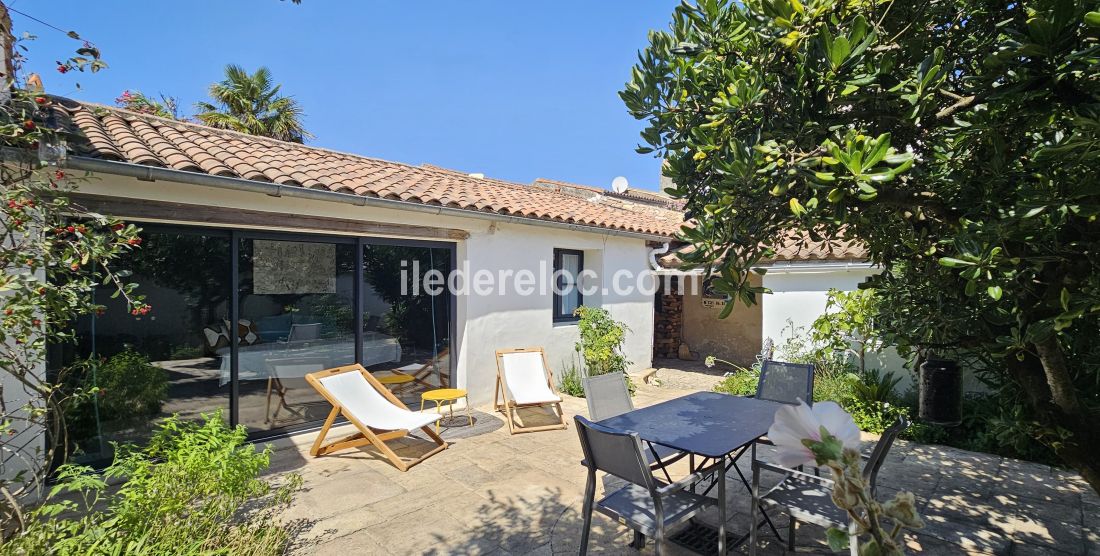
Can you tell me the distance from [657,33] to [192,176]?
483 centimetres

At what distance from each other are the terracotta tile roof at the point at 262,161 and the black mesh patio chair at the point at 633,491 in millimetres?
4550

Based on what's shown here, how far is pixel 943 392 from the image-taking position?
189 inches

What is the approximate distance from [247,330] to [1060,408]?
7340 millimetres

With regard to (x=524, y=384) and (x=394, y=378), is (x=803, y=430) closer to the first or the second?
(x=524, y=384)

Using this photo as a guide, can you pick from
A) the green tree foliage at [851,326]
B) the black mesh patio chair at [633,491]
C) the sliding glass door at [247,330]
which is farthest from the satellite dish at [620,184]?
the black mesh patio chair at [633,491]

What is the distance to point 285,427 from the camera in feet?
20.8

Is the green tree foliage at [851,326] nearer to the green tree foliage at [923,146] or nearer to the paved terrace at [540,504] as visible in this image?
the paved terrace at [540,504]

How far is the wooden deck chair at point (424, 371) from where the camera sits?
7758 millimetres

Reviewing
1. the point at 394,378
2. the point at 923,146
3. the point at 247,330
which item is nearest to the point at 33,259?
the point at 247,330

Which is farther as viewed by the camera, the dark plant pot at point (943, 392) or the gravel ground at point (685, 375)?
the gravel ground at point (685, 375)

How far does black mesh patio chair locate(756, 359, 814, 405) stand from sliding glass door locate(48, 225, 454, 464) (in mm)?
4977

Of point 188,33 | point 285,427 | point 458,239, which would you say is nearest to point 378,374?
point 285,427

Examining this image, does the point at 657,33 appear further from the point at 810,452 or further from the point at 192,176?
the point at 192,176

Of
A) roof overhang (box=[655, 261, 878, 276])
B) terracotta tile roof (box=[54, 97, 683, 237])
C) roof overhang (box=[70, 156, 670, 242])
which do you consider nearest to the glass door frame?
roof overhang (box=[70, 156, 670, 242])
